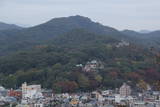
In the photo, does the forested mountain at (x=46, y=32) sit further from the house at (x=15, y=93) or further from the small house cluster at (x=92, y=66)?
the house at (x=15, y=93)

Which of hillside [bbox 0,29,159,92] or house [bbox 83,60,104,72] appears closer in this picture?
hillside [bbox 0,29,159,92]

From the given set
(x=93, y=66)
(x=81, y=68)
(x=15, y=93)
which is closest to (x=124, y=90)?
(x=81, y=68)

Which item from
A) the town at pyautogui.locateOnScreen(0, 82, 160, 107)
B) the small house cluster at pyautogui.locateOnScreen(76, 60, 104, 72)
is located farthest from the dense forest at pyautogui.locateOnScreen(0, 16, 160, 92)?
the town at pyautogui.locateOnScreen(0, 82, 160, 107)

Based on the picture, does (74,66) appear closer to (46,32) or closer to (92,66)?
(92,66)

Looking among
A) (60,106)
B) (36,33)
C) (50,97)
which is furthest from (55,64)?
(36,33)

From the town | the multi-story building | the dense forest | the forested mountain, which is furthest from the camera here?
the forested mountain

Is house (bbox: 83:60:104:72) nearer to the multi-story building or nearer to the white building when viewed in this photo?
the multi-story building

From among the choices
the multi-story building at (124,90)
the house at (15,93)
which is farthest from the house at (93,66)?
the house at (15,93)

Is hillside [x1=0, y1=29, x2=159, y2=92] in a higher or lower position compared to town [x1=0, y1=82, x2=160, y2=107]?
higher
